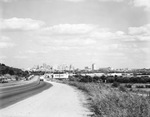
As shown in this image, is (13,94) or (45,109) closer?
(45,109)

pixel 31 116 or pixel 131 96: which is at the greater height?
pixel 131 96

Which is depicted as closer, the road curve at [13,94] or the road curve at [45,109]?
the road curve at [45,109]

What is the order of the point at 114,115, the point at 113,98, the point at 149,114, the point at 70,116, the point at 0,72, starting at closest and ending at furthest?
the point at 149,114, the point at 114,115, the point at 70,116, the point at 113,98, the point at 0,72

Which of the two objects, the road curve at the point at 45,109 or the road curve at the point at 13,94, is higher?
the road curve at the point at 13,94

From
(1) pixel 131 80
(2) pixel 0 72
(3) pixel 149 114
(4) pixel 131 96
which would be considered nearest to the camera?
(3) pixel 149 114

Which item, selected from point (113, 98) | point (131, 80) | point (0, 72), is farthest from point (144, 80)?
point (113, 98)

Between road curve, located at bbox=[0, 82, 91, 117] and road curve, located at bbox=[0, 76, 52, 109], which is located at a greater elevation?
road curve, located at bbox=[0, 76, 52, 109]

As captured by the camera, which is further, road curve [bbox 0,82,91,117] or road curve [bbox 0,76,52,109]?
road curve [bbox 0,76,52,109]

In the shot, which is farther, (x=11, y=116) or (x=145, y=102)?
(x=11, y=116)

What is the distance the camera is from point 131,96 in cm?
1298

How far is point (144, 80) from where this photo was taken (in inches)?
6058

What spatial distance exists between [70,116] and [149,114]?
5054 mm

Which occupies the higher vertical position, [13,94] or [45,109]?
[13,94]

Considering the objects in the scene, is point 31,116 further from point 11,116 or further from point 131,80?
point 131,80
